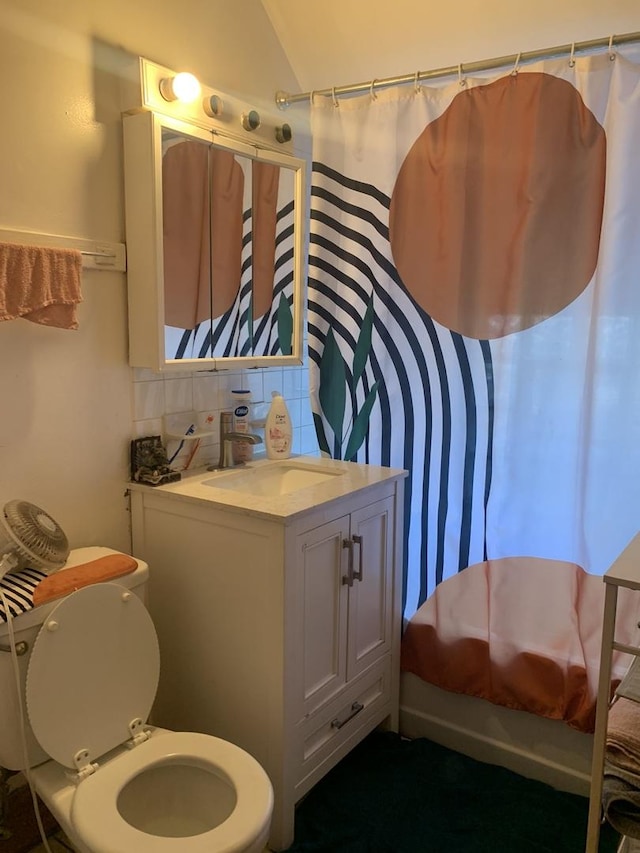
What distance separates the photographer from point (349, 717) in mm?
2045

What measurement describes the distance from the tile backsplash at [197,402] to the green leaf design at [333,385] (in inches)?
7.5

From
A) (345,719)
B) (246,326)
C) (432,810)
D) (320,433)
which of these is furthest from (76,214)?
(432,810)

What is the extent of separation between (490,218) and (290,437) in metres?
0.92

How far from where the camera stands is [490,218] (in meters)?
1.99

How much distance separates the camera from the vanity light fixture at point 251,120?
6.79 ft

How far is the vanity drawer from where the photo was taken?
1.87 m

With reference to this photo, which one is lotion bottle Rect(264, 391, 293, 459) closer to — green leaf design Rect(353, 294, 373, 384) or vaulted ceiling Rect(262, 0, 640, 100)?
green leaf design Rect(353, 294, 373, 384)

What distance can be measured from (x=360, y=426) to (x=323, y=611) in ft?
2.19

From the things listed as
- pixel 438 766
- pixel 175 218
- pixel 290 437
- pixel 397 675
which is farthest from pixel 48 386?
pixel 438 766

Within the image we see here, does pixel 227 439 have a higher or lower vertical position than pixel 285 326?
lower

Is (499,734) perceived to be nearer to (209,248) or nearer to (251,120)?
(209,248)

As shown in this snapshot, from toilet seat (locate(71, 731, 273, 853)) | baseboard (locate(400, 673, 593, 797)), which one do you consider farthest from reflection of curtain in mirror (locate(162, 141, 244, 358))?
baseboard (locate(400, 673, 593, 797))

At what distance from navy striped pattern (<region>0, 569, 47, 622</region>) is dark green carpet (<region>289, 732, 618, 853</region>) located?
958 mm

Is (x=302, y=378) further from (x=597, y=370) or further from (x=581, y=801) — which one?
(x=581, y=801)
